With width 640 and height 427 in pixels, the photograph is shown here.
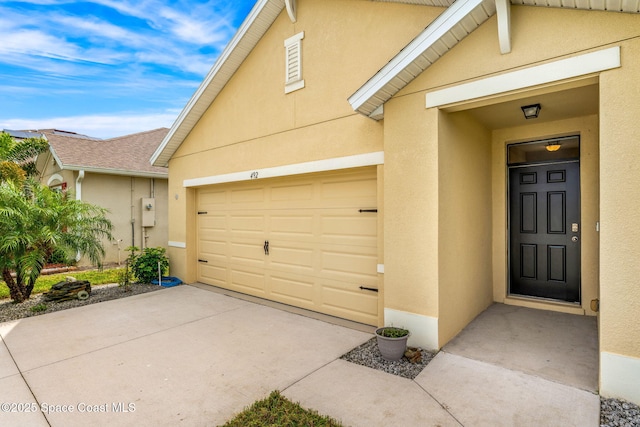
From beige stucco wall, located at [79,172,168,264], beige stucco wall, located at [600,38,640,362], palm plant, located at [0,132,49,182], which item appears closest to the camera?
beige stucco wall, located at [600,38,640,362]

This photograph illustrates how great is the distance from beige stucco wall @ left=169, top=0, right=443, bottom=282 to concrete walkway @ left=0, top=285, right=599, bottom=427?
2.95m

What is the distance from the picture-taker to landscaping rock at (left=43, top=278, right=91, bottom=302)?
652 centimetres

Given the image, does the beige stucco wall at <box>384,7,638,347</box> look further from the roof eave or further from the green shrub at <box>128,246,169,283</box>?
the green shrub at <box>128,246,169,283</box>

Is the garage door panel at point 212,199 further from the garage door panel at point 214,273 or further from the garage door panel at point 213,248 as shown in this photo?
the garage door panel at point 214,273

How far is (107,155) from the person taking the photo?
1160 centimetres

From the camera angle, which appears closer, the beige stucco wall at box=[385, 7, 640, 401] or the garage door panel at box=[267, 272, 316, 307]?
the beige stucco wall at box=[385, 7, 640, 401]

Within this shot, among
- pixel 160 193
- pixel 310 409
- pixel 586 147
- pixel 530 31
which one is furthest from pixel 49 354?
pixel 160 193

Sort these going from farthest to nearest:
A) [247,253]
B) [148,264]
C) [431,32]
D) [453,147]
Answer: [148,264] < [247,253] < [453,147] < [431,32]

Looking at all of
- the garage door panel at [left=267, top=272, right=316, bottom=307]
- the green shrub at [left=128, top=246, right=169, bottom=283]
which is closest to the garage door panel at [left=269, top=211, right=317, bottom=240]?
the garage door panel at [left=267, top=272, right=316, bottom=307]

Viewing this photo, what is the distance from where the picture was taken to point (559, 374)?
3416 millimetres

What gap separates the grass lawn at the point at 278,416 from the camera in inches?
106

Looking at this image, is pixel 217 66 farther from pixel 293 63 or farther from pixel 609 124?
pixel 609 124

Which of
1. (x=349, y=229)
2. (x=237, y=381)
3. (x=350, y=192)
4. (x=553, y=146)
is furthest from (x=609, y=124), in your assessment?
(x=237, y=381)

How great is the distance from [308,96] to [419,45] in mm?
2406
